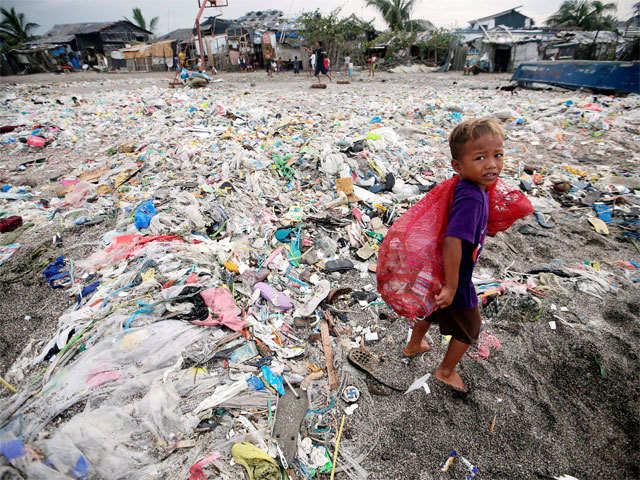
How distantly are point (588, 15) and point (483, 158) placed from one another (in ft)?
147

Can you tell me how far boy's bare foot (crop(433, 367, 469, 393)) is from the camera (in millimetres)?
1946

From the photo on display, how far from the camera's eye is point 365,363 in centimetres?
217

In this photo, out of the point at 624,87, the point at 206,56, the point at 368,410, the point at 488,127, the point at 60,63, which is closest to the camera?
the point at 488,127

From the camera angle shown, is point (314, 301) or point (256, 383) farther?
point (314, 301)

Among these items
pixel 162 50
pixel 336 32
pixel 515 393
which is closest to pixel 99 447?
pixel 515 393

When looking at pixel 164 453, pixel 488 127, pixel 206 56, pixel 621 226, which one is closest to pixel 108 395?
pixel 164 453

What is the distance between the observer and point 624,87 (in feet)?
31.6

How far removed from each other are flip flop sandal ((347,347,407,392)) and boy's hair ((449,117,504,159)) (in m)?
1.50

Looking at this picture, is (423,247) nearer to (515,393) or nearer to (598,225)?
(515,393)

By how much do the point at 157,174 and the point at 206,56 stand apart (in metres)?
22.8

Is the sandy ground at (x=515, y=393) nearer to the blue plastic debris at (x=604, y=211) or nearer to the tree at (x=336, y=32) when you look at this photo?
the blue plastic debris at (x=604, y=211)

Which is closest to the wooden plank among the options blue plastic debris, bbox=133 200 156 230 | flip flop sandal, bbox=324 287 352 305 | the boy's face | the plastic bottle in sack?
flip flop sandal, bbox=324 287 352 305

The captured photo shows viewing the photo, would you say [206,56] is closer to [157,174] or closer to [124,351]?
[157,174]

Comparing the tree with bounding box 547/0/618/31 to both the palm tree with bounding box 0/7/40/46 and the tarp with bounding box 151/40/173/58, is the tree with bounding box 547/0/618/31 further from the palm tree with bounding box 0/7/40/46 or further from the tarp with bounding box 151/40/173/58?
the palm tree with bounding box 0/7/40/46
